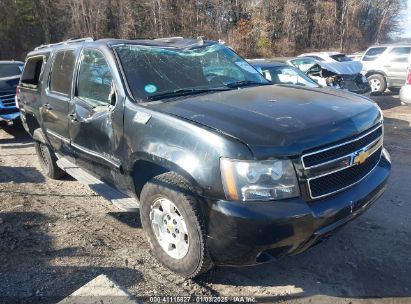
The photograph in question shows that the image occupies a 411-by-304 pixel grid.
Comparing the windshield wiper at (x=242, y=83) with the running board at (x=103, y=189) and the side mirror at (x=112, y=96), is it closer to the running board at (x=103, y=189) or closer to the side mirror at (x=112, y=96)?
the side mirror at (x=112, y=96)

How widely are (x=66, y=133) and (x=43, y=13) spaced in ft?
113

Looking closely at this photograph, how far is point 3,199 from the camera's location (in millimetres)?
5109

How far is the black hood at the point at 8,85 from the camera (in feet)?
30.7

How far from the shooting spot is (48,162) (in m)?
5.87

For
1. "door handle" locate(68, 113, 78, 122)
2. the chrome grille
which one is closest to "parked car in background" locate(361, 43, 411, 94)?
the chrome grille

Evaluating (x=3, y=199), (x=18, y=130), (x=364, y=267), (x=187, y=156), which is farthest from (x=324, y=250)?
(x=18, y=130)

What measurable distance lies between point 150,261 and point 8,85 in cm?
790

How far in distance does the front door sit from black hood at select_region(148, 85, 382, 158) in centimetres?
53

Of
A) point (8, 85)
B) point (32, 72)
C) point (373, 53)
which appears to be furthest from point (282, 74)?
point (373, 53)

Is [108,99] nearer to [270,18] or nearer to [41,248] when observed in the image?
[41,248]

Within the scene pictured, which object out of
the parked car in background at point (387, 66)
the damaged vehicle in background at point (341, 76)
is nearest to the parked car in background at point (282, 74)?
the damaged vehicle in background at point (341, 76)

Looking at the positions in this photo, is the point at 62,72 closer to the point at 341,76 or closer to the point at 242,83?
the point at 242,83

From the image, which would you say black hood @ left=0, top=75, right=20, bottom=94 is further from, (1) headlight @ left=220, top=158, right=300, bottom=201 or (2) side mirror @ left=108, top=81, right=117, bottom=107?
(1) headlight @ left=220, top=158, right=300, bottom=201

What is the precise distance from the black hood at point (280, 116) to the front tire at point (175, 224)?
0.55 meters
